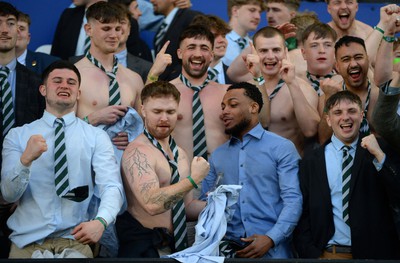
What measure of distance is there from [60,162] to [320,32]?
2877 millimetres

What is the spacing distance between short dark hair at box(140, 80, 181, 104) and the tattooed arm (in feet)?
1.35

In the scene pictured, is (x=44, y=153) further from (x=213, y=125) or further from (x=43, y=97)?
(x=213, y=125)

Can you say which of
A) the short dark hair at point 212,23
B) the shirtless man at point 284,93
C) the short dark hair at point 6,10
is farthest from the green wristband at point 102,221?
the short dark hair at point 212,23

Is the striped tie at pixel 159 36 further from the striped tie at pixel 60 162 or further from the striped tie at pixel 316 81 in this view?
the striped tie at pixel 60 162

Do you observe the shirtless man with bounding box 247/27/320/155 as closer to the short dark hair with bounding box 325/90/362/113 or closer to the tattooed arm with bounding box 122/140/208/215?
the short dark hair with bounding box 325/90/362/113

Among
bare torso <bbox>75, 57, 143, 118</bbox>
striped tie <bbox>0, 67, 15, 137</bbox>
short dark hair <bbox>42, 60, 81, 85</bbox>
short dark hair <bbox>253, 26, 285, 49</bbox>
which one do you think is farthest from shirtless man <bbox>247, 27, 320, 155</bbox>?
striped tie <bbox>0, 67, 15, 137</bbox>

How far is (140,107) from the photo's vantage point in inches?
362

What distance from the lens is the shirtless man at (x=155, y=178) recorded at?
8289 millimetres

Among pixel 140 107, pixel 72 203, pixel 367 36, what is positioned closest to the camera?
pixel 72 203

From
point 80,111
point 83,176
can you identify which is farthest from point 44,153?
point 80,111

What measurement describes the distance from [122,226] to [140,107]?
44.9 inches

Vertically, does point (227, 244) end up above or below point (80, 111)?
Result: below

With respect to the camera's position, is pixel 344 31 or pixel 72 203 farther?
pixel 344 31

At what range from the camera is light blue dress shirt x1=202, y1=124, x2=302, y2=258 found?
28.4ft
